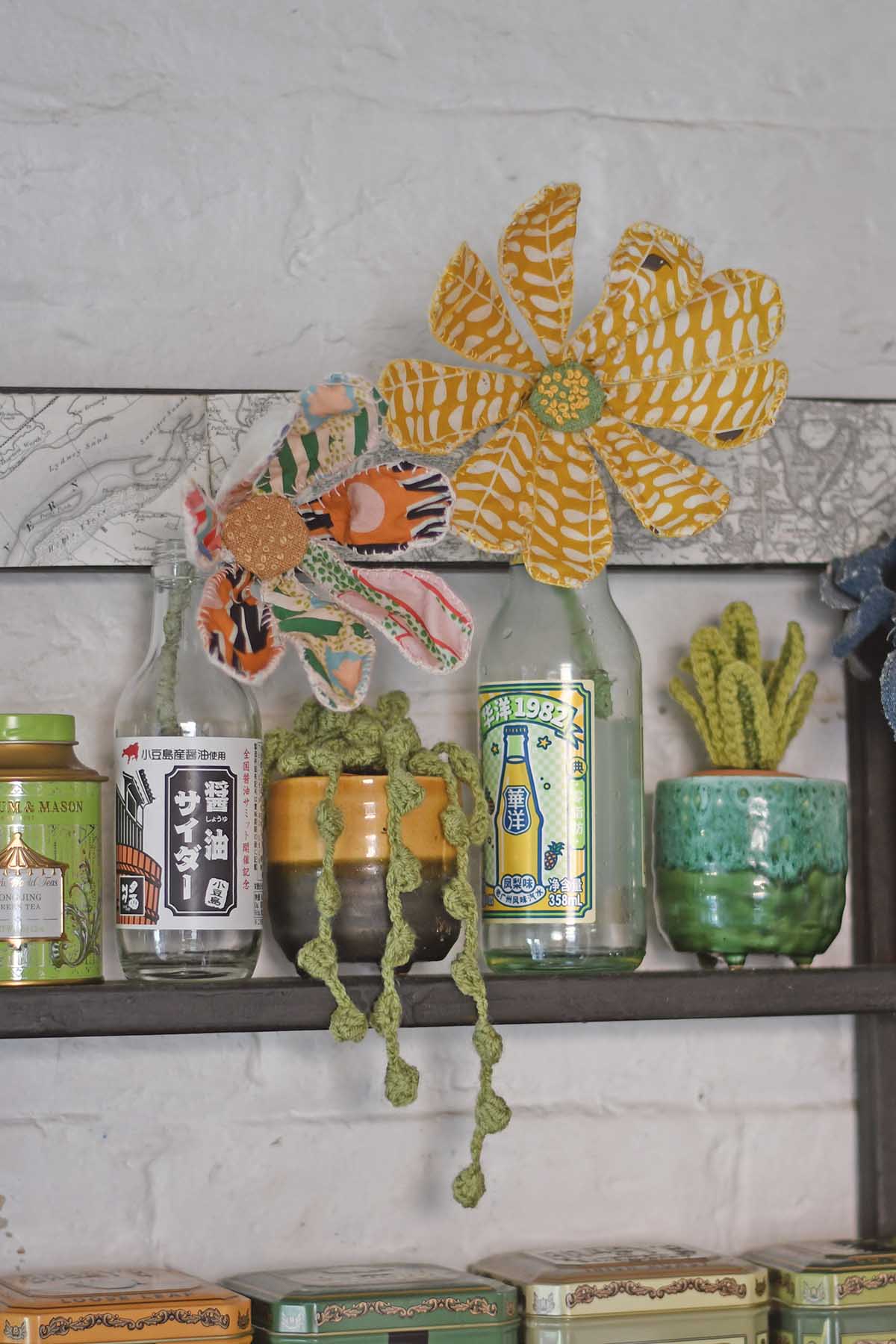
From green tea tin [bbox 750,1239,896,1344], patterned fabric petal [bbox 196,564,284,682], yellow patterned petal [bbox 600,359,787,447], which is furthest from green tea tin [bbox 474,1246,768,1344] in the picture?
yellow patterned petal [bbox 600,359,787,447]

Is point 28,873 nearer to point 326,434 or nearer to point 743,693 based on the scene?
point 326,434

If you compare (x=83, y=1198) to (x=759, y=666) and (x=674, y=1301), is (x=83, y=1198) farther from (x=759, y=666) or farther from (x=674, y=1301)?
(x=759, y=666)

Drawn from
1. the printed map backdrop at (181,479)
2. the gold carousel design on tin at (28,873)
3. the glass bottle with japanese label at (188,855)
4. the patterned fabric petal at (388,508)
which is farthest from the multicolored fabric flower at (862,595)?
the gold carousel design on tin at (28,873)

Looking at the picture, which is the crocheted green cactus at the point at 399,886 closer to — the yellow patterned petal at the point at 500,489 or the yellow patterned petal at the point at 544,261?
the yellow patterned petal at the point at 500,489

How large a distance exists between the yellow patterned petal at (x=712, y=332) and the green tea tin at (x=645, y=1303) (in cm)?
47

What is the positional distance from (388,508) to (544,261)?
16 cm

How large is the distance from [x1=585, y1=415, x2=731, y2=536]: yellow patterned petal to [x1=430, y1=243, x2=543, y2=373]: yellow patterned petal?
0.06 m

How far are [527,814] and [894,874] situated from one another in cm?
26

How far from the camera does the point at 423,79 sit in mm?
940

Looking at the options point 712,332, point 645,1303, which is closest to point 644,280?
point 712,332

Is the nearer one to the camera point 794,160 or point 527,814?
point 527,814

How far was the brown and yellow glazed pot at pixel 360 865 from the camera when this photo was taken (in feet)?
2.51

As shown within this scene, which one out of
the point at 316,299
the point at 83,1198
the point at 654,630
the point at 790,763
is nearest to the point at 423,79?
the point at 316,299

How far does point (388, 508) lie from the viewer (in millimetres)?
827
